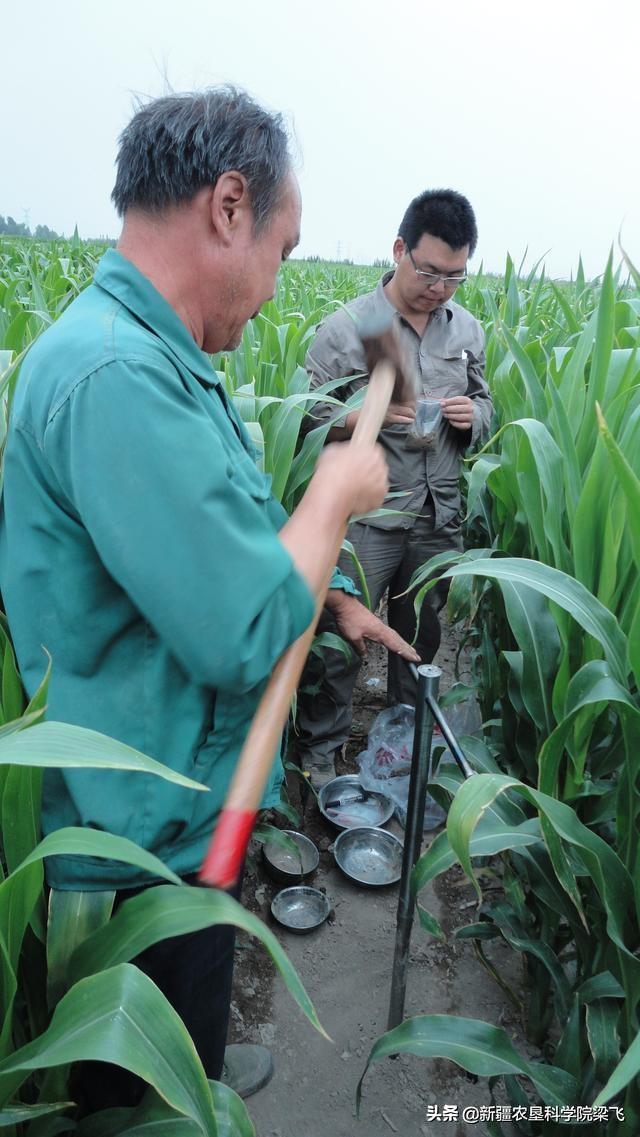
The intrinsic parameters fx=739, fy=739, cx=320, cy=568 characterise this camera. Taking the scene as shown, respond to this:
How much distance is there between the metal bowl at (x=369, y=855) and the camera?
188 centimetres

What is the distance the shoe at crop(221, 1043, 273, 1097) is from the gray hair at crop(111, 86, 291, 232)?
1.42m

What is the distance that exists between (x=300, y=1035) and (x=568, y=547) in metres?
1.12

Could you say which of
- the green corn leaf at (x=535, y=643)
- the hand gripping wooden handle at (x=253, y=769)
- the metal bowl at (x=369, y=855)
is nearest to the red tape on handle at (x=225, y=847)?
the hand gripping wooden handle at (x=253, y=769)

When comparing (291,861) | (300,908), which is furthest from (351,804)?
(300,908)

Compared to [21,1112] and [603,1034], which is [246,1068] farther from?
[21,1112]

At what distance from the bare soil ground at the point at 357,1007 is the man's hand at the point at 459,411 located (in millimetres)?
1246

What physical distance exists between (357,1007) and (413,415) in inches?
57.3

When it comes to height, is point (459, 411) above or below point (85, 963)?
above

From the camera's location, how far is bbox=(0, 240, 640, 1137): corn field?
629mm

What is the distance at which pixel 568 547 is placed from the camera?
1.32m

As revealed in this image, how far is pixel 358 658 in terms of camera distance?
2121 mm

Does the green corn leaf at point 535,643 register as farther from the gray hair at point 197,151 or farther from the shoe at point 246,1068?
the shoe at point 246,1068

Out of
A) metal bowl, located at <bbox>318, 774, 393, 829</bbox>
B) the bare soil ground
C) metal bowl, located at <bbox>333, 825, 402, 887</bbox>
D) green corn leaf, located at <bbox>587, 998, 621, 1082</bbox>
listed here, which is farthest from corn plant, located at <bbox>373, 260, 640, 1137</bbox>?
metal bowl, located at <bbox>318, 774, 393, 829</bbox>

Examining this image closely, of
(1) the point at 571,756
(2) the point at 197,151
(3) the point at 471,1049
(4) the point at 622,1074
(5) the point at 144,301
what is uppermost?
(2) the point at 197,151
